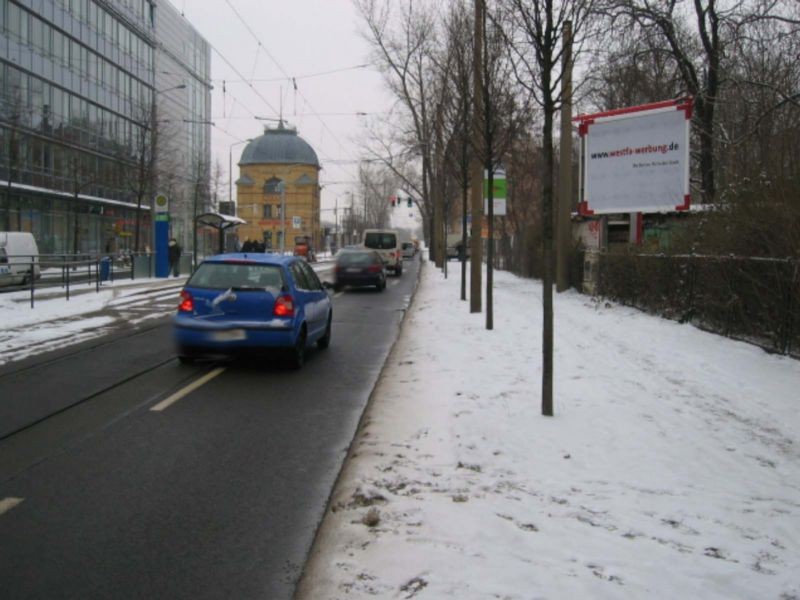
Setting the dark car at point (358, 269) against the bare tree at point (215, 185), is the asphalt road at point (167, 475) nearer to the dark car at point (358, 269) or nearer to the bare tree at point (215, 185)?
the dark car at point (358, 269)

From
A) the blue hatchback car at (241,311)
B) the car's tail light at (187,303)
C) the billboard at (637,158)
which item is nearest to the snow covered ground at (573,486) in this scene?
the blue hatchback car at (241,311)

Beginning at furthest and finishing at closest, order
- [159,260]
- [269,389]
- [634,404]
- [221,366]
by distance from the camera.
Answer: [159,260] < [221,366] < [269,389] < [634,404]

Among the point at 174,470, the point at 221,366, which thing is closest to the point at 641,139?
the point at 221,366

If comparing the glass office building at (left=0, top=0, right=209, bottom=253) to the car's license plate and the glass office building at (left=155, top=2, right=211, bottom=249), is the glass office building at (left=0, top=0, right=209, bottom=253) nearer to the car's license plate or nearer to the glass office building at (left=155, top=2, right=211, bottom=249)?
the glass office building at (left=155, top=2, right=211, bottom=249)

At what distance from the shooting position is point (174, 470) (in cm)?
543

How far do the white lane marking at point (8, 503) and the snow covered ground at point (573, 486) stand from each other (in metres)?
1.93

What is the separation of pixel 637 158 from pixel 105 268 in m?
18.3

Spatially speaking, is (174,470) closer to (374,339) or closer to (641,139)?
(374,339)

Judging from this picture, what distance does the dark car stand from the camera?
25.9 metres

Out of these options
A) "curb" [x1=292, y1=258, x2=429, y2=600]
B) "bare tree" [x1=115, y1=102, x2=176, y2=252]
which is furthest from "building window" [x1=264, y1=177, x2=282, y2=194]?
"curb" [x1=292, y1=258, x2=429, y2=600]

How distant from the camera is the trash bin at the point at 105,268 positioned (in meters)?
26.5

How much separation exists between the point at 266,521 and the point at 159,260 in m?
29.0

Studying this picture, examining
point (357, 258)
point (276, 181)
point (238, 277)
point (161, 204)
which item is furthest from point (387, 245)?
point (276, 181)

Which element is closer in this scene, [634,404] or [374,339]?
[634,404]
